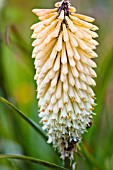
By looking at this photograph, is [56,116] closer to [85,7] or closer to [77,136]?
[77,136]

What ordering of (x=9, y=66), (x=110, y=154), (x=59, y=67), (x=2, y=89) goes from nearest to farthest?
(x=59, y=67), (x=110, y=154), (x=2, y=89), (x=9, y=66)

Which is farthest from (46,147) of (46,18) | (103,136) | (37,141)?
Result: (46,18)

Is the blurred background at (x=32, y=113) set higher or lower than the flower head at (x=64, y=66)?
lower

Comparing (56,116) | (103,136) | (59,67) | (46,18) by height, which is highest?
(46,18)

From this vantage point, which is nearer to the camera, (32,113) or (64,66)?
(64,66)

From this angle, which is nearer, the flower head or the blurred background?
the flower head

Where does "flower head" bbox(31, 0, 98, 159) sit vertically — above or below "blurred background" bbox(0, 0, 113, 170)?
above

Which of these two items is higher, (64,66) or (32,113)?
(64,66)

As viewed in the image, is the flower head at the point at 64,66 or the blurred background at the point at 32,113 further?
the blurred background at the point at 32,113
